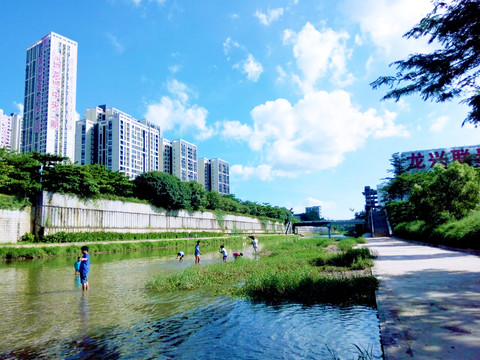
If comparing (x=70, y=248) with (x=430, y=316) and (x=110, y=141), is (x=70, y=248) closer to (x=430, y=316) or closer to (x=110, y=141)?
(x=430, y=316)

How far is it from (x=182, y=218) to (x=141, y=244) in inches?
667

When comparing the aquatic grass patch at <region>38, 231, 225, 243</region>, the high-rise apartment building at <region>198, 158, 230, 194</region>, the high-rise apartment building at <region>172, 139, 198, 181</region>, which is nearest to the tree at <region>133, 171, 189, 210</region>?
the aquatic grass patch at <region>38, 231, 225, 243</region>

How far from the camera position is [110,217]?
115 ft

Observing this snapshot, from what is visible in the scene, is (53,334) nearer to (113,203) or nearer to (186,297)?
(186,297)

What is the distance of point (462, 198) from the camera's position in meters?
21.3

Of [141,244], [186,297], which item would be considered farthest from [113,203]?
[186,297]

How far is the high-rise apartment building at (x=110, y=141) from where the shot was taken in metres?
91.6

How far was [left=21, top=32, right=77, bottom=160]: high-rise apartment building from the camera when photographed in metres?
81.5

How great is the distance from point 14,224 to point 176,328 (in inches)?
999

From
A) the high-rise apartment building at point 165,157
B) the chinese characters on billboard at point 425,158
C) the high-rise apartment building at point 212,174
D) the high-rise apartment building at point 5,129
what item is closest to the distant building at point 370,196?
the chinese characters on billboard at point 425,158

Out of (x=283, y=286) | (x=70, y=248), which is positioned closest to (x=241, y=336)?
(x=283, y=286)

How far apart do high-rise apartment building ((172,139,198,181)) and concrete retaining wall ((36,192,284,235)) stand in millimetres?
56782

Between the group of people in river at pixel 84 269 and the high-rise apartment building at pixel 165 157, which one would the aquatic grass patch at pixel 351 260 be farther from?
the high-rise apartment building at pixel 165 157

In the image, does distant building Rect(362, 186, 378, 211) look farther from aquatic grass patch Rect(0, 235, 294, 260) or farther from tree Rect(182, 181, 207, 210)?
aquatic grass patch Rect(0, 235, 294, 260)
